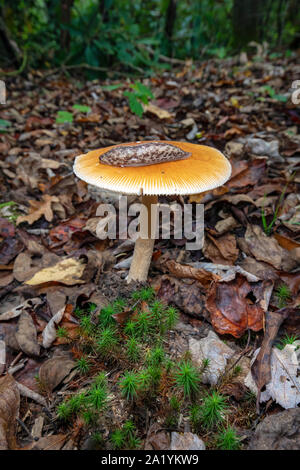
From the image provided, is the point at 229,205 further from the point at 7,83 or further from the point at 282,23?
the point at 282,23

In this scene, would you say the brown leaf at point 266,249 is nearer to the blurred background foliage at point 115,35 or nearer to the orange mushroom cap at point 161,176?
the orange mushroom cap at point 161,176

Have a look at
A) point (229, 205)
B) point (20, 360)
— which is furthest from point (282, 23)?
point (20, 360)

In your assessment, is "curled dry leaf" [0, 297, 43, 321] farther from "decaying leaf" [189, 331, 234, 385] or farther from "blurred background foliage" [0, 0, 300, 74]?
"blurred background foliage" [0, 0, 300, 74]

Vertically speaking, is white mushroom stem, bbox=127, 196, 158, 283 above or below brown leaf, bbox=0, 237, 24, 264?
above

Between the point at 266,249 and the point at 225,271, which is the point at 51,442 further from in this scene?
the point at 266,249

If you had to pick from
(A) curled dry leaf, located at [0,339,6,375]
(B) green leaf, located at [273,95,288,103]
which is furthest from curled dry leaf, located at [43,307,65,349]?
(B) green leaf, located at [273,95,288,103]

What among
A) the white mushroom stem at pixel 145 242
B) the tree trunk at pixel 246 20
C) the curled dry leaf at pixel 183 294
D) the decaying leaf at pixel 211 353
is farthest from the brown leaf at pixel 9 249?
the tree trunk at pixel 246 20
